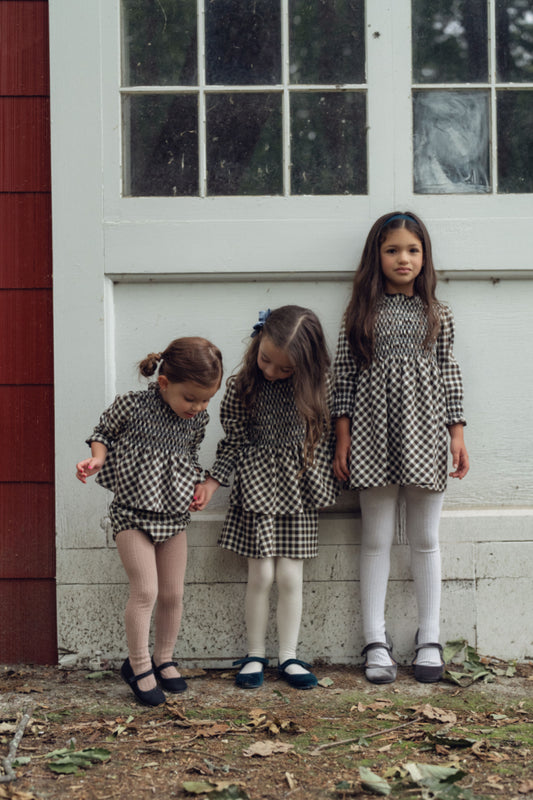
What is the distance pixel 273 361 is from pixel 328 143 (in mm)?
933

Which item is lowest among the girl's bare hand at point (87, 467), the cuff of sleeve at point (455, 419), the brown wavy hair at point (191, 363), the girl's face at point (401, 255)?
the girl's bare hand at point (87, 467)

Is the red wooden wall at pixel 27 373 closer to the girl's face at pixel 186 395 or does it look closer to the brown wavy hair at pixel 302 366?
the girl's face at pixel 186 395

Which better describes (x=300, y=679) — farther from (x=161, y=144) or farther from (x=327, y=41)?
(x=327, y=41)

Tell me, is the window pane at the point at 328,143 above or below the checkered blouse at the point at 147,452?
above

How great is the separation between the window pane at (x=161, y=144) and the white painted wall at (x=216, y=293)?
7 cm

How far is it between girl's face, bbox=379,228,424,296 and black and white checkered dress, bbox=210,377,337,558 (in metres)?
0.56

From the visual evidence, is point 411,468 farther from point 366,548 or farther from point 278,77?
point 278,77

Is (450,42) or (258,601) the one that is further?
(450,42)

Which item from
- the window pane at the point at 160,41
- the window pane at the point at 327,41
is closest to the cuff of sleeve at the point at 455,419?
the window pane at the point at 327,41

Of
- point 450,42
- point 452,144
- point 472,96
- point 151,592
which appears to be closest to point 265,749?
point 151,592

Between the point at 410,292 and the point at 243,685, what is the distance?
1537mm

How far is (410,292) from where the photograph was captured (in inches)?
118

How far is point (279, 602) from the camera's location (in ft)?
9.59

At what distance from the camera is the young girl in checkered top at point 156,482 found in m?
2.70
